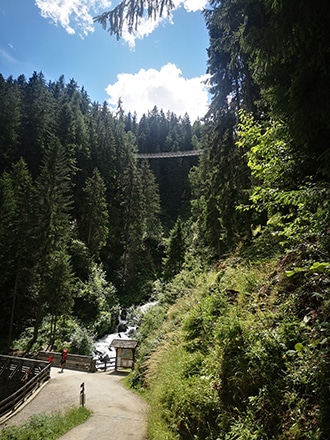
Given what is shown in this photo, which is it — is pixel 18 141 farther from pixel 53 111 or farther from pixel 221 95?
pixel 221 95

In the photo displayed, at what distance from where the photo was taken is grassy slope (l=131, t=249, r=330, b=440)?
3.93 metres

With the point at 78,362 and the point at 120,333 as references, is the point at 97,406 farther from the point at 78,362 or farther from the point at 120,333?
the point at 120,333

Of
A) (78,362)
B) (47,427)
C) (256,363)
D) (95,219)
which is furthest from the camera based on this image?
(95,219)

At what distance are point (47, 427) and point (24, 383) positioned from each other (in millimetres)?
Result: 11262

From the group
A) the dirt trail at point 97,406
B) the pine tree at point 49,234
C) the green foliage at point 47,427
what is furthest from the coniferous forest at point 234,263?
the green foliage at point 47,427

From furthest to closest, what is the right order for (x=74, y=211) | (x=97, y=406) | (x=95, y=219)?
(x=74, y=211)
(x=95, y=219)
(x=97, y=406)

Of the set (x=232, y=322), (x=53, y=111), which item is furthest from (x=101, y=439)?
(x=53, y=111)

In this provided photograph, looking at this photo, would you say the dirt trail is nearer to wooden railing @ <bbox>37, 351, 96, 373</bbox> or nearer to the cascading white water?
wooden railing @ <bbox>37, 351, 96, 373</bbox>

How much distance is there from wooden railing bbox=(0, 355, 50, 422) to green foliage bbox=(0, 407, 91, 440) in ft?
11.6

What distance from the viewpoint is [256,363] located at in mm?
4973

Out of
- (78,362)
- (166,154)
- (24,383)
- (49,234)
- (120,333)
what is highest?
(166,154)

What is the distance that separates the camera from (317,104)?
477 centimetres

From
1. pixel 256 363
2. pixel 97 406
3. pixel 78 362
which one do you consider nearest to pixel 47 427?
pixel 97 406

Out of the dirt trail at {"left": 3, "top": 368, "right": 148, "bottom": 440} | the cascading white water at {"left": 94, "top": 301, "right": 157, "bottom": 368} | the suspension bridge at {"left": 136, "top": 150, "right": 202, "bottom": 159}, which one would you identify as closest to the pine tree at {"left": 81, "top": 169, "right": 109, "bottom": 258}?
the cascading white water at {"left": 94, "top": 301, "right": 157, "bottom": 368}
